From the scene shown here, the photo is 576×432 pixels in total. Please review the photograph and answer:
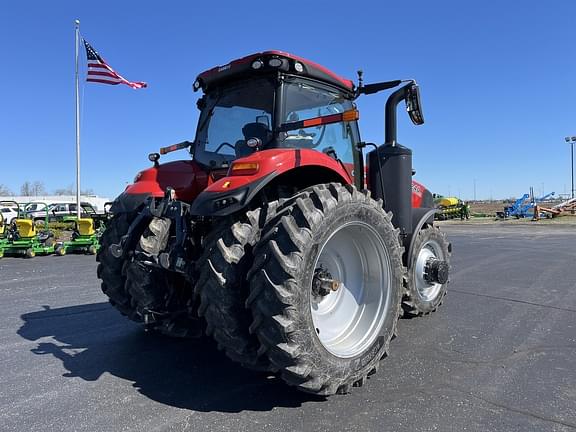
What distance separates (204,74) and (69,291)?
491cm

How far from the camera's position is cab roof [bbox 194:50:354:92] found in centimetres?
373

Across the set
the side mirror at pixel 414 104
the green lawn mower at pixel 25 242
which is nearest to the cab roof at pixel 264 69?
the side mirror at pixel 414 104

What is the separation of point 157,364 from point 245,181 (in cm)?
194

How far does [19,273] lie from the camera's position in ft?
31.7

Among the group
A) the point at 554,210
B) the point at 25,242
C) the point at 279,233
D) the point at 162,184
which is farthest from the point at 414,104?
the point at 554,210

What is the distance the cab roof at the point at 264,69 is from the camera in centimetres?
373

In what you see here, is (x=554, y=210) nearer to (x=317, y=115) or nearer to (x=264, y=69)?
(x=317, y=115)

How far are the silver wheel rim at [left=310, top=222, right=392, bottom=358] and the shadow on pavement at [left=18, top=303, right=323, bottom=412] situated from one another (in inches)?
23.7

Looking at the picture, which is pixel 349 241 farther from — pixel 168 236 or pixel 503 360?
pixel 503 360

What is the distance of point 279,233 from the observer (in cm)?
291

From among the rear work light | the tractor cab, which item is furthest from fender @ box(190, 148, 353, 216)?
the tractor cab

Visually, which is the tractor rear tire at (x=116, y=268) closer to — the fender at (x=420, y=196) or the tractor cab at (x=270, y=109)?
the tractor cab at (x=270, y=109)

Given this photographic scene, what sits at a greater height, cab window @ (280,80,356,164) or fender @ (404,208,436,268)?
cab window @ (280,80,356,164)

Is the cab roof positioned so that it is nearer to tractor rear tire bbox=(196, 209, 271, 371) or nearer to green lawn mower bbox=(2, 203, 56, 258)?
tractor rear tire bbox=(196, 209, 271, 371)
